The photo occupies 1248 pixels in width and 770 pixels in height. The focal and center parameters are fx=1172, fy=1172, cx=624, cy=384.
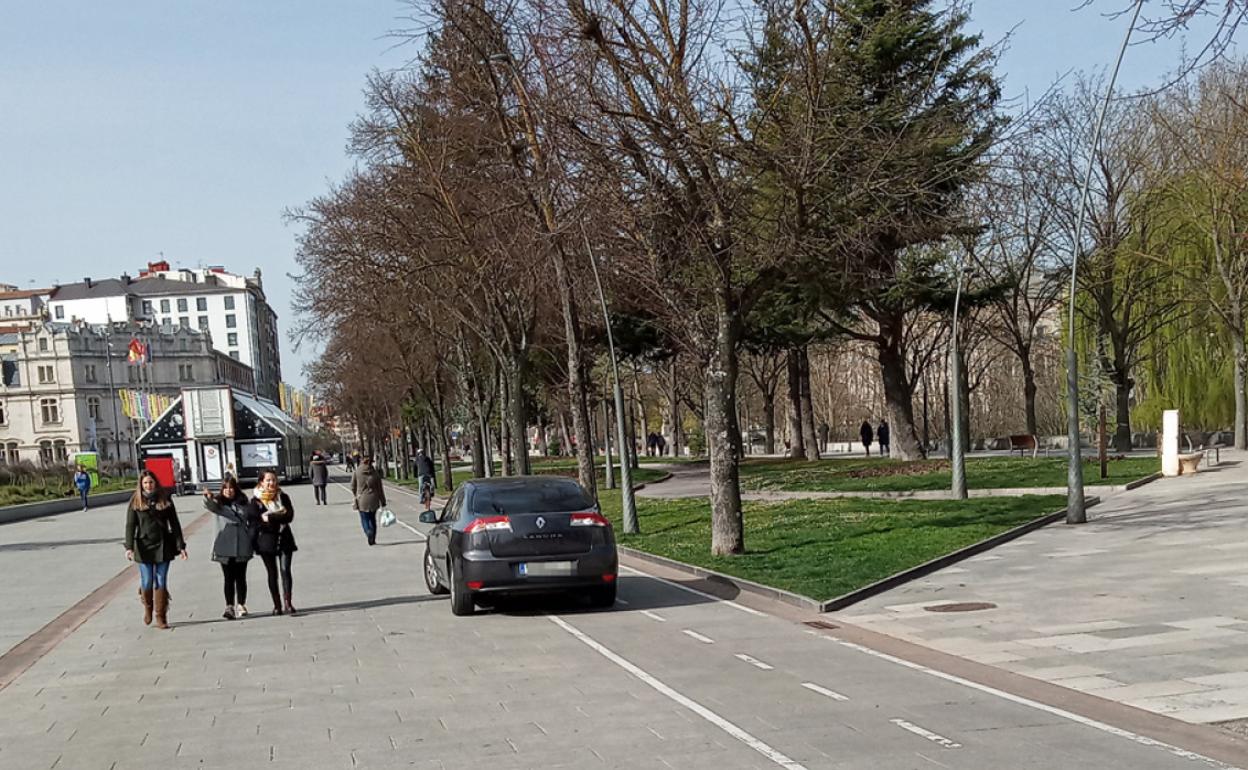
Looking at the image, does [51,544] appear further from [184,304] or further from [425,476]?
[184,304]

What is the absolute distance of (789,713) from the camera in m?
7.96

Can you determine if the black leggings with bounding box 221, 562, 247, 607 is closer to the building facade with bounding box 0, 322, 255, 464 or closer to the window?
the building facade with bounding box 0, 322, 255, 464

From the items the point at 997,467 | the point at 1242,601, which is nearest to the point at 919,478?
the point at 997,467

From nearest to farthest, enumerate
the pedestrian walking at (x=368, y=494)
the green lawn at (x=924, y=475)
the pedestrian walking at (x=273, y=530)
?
the pedestrian walking at (x=273, y=530) < the pedestrian walking at (x=368, y=494) < the green lawn at (x=924, y=475)

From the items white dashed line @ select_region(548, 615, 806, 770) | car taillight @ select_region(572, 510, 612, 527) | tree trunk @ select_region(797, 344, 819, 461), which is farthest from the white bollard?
white dashed line @ select_region(548, 615, 806, 770)

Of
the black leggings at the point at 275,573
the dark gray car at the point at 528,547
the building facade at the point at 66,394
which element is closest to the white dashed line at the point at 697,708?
the dark gray car at the point at 528,547

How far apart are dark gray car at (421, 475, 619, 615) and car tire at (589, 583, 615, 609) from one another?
0.4 inches

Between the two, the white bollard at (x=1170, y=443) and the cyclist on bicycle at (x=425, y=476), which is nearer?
the white bollard at (x=1170, y=443)

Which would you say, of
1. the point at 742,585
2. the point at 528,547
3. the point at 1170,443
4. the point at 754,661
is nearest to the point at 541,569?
the point at 528,547

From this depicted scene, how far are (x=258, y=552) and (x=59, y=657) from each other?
2.53 m

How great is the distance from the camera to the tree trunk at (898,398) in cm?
3878

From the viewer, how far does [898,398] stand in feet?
130

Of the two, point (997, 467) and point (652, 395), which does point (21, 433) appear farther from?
point (997, 467)

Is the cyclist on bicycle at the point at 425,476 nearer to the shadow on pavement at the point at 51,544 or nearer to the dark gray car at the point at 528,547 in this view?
the shadow on pavement at the point at 51,544
